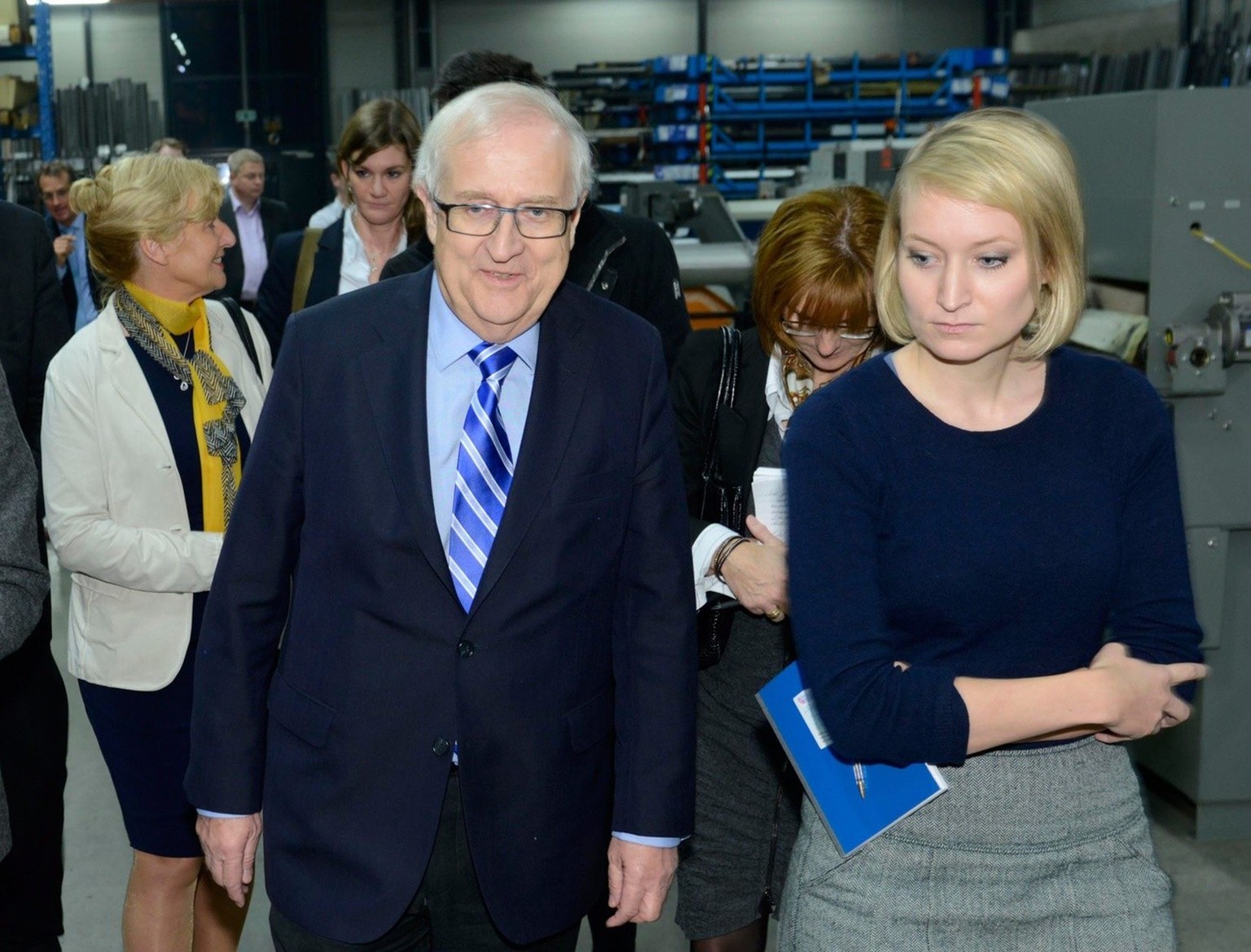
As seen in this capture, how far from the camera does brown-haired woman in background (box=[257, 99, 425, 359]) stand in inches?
131

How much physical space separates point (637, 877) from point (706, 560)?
518 millimetres

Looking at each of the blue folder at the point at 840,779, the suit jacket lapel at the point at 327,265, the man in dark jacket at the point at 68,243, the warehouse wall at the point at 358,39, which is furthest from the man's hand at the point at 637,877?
the warehouse wall at the point at 358,39

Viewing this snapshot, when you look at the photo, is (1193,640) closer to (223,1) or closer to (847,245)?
(847,245)

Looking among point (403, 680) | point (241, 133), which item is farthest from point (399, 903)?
point (241, 133)

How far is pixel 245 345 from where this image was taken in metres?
2.81

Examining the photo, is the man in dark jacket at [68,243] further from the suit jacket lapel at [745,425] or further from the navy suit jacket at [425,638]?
the navy suit jacket at [425,638]

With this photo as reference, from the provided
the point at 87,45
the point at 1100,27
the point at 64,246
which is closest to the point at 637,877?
the point at 64,246

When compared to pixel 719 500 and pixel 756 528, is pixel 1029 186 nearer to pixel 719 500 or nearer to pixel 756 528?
pixel 756 528

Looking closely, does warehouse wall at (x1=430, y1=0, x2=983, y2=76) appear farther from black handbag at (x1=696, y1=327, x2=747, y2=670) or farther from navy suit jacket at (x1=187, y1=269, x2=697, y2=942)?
navy suit jacket at (x1=187, y1=269, x2=697, y2=942)

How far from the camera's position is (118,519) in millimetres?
2484

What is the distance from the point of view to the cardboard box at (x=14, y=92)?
8.95 metres

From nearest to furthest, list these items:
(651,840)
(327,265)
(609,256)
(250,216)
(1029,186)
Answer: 1. (1029,186)
2. (651,840)
3. (609,256)
4. (327,265)
5. (250,216)

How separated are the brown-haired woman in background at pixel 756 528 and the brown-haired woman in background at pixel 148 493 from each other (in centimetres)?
92

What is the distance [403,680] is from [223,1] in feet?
45.8
